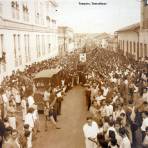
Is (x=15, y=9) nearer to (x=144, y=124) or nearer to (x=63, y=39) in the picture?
(x=144, y=124)

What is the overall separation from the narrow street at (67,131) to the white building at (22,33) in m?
4.91

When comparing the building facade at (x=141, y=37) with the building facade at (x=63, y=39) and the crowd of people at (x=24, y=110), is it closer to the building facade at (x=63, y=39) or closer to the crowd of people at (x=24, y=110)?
the crowd of people at (x=24, y=110)

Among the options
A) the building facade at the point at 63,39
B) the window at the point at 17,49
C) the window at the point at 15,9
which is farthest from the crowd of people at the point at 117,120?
the building facade at the point at 63,39

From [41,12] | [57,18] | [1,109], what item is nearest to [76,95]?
[1,109]

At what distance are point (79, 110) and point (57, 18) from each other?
34992 millimetres

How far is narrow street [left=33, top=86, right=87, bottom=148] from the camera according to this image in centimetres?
1143

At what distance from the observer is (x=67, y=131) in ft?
42.2

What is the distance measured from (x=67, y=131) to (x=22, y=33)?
13735mm

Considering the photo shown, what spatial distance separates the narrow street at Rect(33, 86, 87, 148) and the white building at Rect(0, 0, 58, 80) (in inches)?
193

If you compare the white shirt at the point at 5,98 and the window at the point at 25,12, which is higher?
the window at the point at 25,12

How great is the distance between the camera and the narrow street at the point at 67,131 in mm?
11430

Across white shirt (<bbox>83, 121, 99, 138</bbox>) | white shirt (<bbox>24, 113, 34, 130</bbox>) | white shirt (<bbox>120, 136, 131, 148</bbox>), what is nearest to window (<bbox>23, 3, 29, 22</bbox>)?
white shirt (<bbox>24, 113, 34, 130</bbox>)

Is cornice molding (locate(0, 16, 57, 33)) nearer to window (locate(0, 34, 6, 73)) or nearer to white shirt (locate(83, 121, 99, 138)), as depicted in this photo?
window (locate(0, 34, 6, 73))

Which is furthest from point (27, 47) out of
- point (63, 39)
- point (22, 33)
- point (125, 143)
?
point (63, 39)
